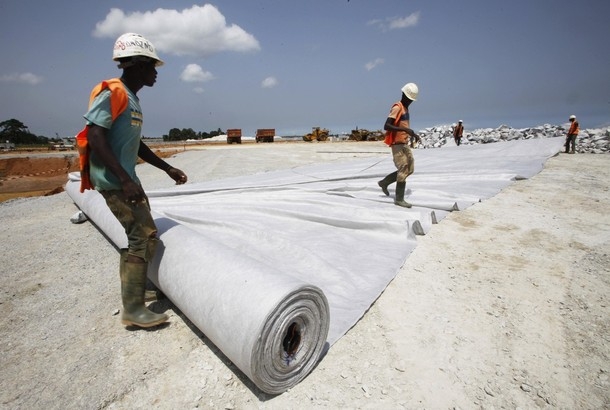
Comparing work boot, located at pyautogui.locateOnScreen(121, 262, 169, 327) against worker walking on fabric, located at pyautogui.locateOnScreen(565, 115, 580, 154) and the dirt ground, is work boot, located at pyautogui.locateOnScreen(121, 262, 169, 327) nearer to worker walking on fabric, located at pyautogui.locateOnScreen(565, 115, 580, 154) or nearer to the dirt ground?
the dirt ground

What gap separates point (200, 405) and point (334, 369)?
80 cm

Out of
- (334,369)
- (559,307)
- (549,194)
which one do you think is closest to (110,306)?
(334,369)

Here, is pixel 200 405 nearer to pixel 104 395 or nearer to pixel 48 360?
pixel 104 395

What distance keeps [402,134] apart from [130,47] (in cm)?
375

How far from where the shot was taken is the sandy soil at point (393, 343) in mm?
1785

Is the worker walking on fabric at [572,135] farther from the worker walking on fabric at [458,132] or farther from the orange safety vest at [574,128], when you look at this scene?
the worker walking on fabric at [458,132]

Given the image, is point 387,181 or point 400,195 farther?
point 387,181

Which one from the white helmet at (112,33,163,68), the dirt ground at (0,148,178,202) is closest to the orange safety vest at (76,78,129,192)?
the white helmet at (112,33,163,68)

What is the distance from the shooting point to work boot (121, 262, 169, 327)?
2201mm

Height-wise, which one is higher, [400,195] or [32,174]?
[400,195]

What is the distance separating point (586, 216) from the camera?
189 inches

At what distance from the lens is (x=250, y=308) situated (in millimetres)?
1711

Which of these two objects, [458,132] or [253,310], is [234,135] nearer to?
[458,132]

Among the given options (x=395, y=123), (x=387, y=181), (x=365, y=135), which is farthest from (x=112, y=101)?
(x=365, y=135)
